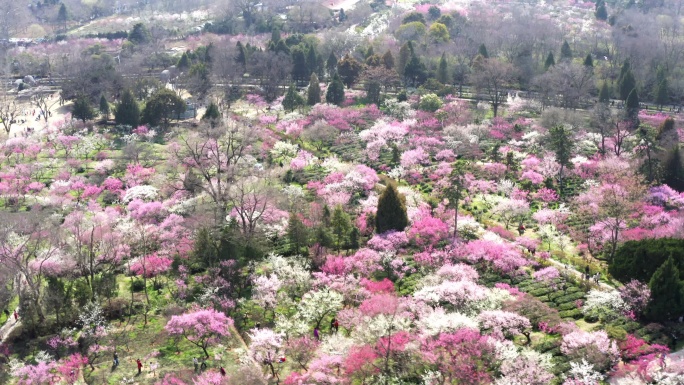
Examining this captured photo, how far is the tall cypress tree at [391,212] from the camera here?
168 feet

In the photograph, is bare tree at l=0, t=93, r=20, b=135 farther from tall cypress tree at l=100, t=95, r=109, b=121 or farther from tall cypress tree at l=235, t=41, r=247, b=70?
tall cypress tree at l=235, t=41, r=247, b=70

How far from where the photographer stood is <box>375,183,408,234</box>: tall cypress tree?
5125 centimetres

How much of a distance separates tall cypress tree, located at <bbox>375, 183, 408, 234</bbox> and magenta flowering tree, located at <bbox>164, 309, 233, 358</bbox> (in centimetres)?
1788

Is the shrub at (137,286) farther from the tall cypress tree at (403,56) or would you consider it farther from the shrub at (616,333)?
the tall cypress tree at (403,56)

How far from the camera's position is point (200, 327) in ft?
124

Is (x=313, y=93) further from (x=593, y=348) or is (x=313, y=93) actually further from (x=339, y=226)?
(x=593, y=348)

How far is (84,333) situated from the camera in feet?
133

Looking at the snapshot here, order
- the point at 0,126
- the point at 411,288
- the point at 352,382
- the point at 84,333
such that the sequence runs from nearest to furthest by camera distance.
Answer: the point at 352,382 < the point at 84,333 < the point at 411,288 < the point at 0,126

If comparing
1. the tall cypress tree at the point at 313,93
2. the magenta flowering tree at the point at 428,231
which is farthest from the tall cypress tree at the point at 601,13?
the magenta flowering tree at the point at 428,231

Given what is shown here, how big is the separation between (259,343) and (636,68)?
85.2 m

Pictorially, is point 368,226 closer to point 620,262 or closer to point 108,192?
point 620,262

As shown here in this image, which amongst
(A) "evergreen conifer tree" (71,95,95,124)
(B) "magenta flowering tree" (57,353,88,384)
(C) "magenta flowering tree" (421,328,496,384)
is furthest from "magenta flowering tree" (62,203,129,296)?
(A) "evergreen conifer tree" (71,95,95,124)

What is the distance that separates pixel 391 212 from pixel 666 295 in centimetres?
2158

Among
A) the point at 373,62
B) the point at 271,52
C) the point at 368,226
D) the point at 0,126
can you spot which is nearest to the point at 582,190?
the point at 368,226
